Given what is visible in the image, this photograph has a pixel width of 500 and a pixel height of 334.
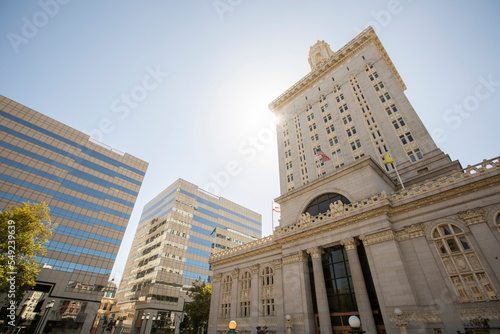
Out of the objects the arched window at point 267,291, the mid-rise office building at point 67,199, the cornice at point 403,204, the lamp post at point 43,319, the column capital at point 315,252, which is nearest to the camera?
the cornice at point 403,204

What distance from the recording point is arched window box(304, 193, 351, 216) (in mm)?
28825

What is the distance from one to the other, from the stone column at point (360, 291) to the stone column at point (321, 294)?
3251 millimetres

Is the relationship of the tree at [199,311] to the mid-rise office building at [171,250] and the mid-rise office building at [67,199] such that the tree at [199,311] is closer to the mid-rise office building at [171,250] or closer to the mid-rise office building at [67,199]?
the mid-rise office building at [171,250]

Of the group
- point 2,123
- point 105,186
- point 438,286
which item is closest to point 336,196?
point 438,286

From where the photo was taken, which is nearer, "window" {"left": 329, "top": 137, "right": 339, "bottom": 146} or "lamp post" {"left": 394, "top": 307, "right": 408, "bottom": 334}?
"lamp post" {"left": 394, "top": 307, "right": 408, "bottom": 334}

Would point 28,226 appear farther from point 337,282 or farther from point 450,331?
point 450,331

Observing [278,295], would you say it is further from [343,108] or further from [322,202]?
[343,108]

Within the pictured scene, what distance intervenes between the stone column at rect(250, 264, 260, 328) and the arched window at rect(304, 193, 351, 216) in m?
10.8

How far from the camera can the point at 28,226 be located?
2730cm

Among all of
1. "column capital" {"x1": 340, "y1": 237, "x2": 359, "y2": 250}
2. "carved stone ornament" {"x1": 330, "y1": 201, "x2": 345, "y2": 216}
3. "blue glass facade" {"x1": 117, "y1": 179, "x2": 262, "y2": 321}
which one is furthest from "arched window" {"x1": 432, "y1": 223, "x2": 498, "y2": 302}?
"blue glass facade" {"x1": 117, "y1": 179, "x2": 262, "y2": 321}

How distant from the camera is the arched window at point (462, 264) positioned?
16.3 metres

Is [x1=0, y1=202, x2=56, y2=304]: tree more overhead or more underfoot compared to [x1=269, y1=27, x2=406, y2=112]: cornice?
more underfoot

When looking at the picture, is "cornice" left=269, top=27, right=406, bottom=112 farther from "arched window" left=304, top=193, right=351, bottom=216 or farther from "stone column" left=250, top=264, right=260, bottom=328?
"stone column" left=250, top=264, right=260, bottom=328

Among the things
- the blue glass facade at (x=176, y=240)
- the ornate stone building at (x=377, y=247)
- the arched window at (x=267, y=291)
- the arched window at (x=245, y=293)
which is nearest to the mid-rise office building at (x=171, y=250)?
the blue glass facade at (x=176, y=240)
